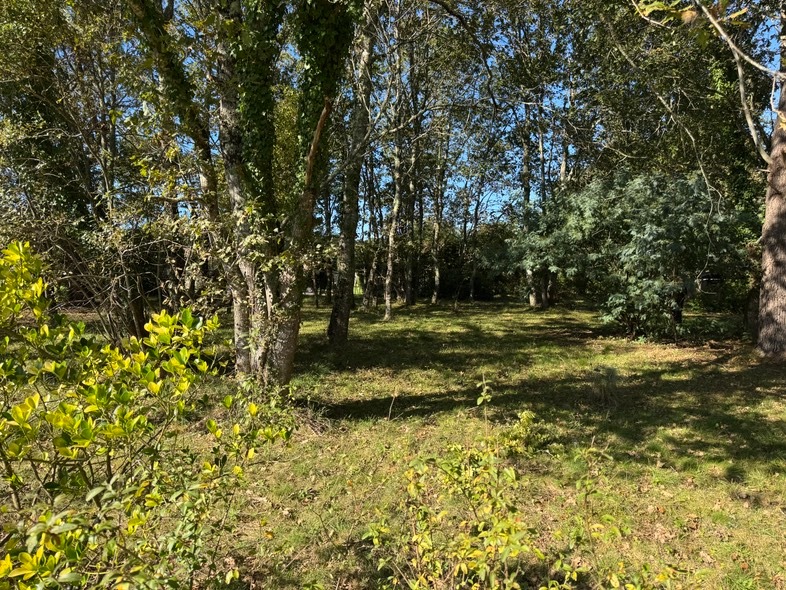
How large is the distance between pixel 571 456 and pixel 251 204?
4460 millimetres

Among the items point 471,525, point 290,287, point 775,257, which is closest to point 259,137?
point 290,287

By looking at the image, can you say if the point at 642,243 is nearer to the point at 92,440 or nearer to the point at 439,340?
the point at 439,340

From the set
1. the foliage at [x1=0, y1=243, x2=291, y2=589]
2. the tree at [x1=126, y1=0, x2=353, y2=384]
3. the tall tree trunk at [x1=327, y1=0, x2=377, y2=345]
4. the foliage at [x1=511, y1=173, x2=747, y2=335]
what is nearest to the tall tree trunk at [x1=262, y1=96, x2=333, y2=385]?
the tree at [x1=126, y1=0, x2=353, y2=384]

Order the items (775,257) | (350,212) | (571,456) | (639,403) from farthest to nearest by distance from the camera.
Answer: 1. (350,212)
2. (775,257)
3. (639,403)
4. (571,456)

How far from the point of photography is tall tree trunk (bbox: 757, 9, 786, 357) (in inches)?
345

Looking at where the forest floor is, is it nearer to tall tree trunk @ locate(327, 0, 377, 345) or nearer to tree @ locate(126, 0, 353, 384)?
tall tree trunk @ locate(327, 0, 377, 345)

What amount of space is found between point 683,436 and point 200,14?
27.6ft

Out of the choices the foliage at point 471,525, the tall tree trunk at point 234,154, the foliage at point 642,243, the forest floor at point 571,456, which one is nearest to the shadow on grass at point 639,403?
the forest floor at point 571,456

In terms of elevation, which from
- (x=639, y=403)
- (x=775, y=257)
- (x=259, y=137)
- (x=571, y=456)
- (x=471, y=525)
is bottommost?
(x=571, y=456)

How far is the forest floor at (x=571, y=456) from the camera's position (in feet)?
11.5

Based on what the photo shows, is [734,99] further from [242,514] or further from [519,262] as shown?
[242,514]

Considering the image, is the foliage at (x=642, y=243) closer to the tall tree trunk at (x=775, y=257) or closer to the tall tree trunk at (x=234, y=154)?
the tall tree trunk at (x=775, y=257)

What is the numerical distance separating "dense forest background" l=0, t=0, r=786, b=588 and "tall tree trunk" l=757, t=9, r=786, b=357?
0.04 meters

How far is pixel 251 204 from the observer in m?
4.68
